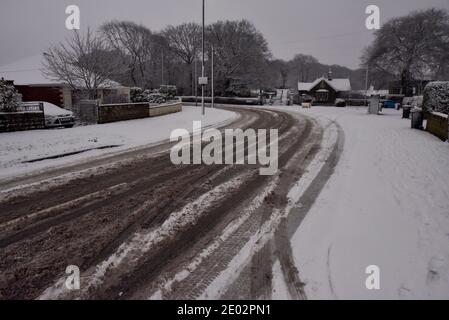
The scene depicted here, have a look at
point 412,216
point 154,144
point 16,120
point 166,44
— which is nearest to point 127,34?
point 166,44

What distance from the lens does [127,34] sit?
6144 centimetres

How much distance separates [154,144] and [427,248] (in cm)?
981

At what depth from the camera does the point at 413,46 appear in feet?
161

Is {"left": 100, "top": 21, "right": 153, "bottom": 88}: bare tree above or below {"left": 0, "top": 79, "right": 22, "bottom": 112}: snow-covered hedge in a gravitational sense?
above

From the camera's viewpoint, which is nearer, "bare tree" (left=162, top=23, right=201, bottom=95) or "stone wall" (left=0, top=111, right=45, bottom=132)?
"stone wall" (left=0, top=111, right=45, bottom=132)

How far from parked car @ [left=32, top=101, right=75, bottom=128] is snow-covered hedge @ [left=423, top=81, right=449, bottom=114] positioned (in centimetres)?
1949

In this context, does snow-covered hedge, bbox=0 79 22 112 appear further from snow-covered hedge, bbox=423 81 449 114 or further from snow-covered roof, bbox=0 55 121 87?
snow-covered hedge, bbox=423 81 449 114

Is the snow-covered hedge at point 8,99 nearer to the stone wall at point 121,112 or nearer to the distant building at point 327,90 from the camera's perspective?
the stone wall at point 121,112

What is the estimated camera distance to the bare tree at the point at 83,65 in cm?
2102

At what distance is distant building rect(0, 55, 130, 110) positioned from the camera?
22.7 metres

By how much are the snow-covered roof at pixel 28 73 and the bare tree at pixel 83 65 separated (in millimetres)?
2649

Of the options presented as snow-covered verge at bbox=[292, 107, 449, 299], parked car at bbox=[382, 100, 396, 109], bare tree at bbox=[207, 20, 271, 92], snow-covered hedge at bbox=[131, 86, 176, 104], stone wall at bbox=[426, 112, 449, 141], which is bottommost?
snow-covered verge at bbox=[292, 107, 449, 299]

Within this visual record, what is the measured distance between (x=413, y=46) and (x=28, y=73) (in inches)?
2127

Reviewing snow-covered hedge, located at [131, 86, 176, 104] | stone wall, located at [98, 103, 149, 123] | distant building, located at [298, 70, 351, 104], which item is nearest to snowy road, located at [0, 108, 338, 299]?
stone wall, located at [98, 103, 149, 123]
